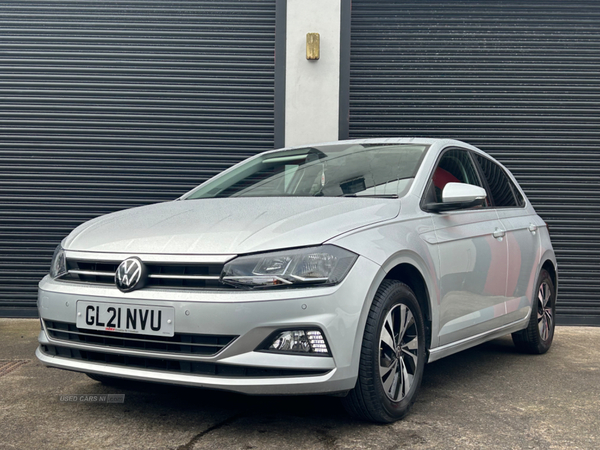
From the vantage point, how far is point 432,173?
357 centimetres

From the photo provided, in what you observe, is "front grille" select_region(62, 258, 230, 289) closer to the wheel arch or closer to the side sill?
the wheel arch

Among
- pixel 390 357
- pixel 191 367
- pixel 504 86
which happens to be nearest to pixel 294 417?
pixel 390 357

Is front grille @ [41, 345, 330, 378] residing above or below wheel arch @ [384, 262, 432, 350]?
below

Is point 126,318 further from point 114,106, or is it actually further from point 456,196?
point 114,106

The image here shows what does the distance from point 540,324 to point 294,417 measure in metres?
2.58

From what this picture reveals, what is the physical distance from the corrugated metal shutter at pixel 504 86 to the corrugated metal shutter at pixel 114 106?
4.06 ft

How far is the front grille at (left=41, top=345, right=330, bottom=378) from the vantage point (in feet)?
8.25

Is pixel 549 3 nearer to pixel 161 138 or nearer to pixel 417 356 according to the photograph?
pixel 161 138

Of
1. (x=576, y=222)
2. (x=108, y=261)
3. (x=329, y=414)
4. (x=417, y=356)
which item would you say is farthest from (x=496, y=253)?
(x=576, y=222)

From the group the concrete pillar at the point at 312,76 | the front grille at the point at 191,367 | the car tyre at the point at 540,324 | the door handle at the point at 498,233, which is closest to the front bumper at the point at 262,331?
the front grille at the point at 191,367

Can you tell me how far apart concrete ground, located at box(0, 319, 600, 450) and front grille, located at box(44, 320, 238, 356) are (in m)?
0.40

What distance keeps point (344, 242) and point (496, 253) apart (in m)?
1.65

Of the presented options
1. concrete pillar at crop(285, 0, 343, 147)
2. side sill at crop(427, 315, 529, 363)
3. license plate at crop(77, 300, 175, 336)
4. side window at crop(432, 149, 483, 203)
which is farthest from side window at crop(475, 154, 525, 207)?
license plate at crop(77, 300, 175, 336)

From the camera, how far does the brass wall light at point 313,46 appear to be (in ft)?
21.6
